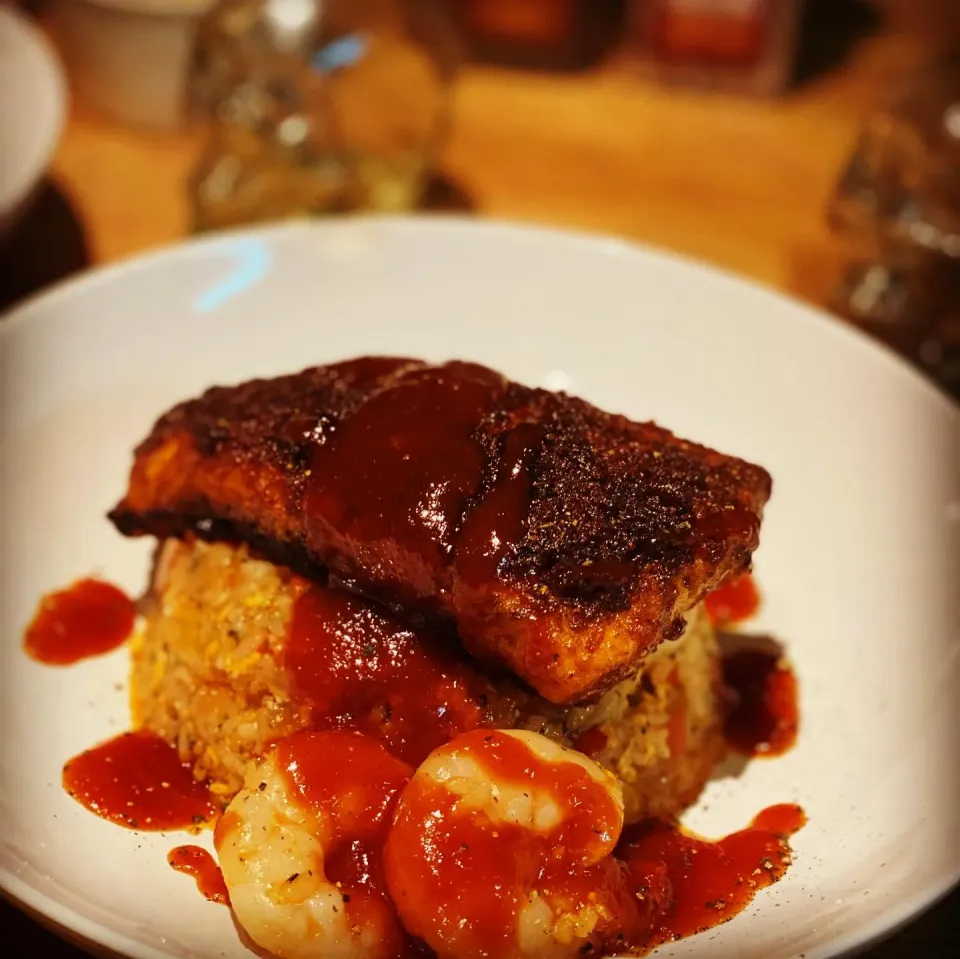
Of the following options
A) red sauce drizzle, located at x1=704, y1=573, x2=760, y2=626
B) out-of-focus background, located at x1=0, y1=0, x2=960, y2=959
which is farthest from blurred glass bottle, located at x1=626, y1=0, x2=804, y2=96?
red sauce drizzle, located at x1=704, y1=573, x2=760, y2=626

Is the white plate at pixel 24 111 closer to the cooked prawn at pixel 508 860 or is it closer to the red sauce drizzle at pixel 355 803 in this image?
the red sauce drizzle at pixel 355 803

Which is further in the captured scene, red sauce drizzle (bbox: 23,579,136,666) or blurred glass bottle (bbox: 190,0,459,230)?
blurred glass bottle (bbox: 190,0,459,230)

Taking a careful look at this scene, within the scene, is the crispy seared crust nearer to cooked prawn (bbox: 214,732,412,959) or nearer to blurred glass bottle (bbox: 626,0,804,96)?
cooked prawn (bbox: 214,732,412,959)

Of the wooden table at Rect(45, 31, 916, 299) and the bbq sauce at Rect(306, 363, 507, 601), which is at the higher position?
the bbq sauce at Rect(306, 363, 507, 601)

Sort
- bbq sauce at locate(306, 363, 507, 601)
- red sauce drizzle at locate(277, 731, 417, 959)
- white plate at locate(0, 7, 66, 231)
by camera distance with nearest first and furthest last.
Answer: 1. red sauce drizzle at locate(277, 731, 417, 959)
2. bbq sauce at locate(306, 363, 507, 601)
3. white plate at locate(0, 7, 66, 231)

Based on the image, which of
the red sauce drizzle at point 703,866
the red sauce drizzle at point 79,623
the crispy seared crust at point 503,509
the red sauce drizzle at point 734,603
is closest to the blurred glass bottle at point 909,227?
the red sauce drizzle at point 734,603

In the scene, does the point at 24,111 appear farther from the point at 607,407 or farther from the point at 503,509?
the point at 503,509

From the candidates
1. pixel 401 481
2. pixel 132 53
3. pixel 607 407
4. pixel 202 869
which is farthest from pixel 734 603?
pixel 132 53
